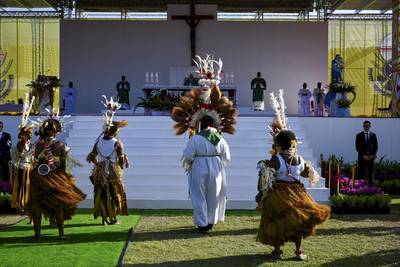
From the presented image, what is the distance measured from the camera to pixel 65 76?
28562 millimetres

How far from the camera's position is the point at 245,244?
350 inches

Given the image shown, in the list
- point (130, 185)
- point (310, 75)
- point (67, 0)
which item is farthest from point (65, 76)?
point (130, 185)

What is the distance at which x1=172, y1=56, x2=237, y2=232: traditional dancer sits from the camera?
973 cm

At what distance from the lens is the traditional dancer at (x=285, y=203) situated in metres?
7.64

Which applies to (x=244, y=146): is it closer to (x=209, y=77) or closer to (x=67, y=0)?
(x=209, y=77)

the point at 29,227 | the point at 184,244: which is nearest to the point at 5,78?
the point at 29,227

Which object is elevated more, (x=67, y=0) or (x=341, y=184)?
(x=67, y=0)

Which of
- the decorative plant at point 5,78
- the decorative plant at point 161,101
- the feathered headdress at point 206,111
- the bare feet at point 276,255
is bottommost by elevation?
the bare feet at point 276,255

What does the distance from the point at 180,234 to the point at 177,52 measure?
1889cm

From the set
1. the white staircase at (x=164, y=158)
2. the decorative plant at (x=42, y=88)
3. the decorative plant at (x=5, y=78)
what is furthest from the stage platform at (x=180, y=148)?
the decorative plant at (x=5, y=78)

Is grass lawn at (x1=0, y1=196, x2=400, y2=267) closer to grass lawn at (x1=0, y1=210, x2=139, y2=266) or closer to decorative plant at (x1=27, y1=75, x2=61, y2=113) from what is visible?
grass lawn at (x1=0, y1=210, x2=139, y2=266)

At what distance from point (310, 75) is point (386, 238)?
770 inches

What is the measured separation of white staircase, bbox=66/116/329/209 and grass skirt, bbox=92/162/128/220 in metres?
2.43

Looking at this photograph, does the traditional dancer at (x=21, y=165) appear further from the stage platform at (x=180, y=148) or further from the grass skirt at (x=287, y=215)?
the grass skirt at (x=287, y=215)
